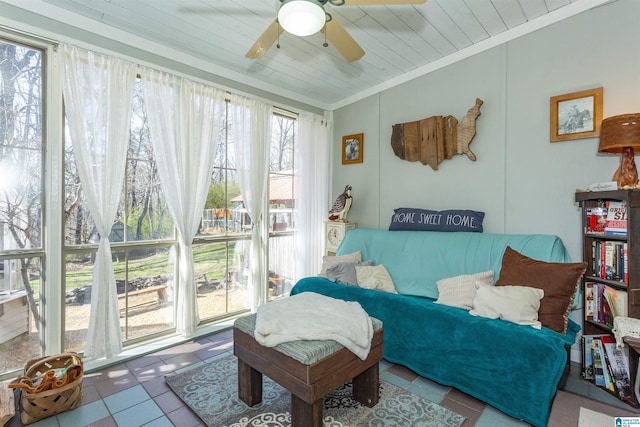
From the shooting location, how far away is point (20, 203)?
2.10 m

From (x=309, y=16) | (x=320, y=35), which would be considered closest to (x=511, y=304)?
(x=309, y=16)

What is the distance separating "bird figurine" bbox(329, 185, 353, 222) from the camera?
3674 millimetres

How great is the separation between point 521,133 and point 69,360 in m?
3.79

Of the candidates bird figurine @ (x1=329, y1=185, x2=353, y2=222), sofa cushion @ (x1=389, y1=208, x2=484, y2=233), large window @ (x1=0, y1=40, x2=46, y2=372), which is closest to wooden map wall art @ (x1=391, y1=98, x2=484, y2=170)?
sofa cushion @ (x1=389, y1=208, x2=484, y2=233)

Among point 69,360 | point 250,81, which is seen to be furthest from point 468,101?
point 69,360

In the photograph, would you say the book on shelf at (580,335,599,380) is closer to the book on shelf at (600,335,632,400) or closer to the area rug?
the book on shelf at (600,335,632,400)

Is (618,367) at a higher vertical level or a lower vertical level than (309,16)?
lower

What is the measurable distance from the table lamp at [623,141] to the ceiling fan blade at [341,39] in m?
→ 1.65

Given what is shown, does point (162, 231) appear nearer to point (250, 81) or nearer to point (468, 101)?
point (250, 81)

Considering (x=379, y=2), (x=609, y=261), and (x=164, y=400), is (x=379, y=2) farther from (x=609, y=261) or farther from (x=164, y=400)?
(x=164, y=400)

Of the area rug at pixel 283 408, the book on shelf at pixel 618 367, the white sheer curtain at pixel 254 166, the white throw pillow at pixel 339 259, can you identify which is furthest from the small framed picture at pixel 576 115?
the white sheer curtain at pixel 254 166

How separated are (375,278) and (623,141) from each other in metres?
1.94

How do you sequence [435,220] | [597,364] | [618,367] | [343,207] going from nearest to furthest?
[618,367], [597,364], [435,220], [343,207]

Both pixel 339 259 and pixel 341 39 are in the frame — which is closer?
pixel 341 39
